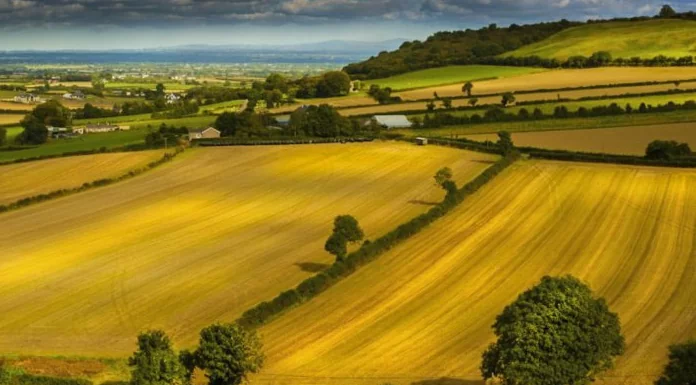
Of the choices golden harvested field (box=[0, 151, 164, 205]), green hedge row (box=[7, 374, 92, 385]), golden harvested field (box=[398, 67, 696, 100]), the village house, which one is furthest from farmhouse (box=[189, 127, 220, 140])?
green hedge row (box=[7, 374, 92, 385])

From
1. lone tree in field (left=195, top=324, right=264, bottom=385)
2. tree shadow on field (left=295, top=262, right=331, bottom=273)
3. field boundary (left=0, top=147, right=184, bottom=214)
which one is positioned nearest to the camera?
lone tree in field (left=195, top=324, right=264, bottom=385)

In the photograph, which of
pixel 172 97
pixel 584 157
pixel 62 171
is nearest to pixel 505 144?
pixel 584 157

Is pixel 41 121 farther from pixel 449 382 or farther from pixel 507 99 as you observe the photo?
pixel 449 382

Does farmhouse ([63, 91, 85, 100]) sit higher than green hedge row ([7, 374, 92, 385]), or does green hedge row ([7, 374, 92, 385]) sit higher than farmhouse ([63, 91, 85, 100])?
green hedge row ([7, 374, 92, 385])

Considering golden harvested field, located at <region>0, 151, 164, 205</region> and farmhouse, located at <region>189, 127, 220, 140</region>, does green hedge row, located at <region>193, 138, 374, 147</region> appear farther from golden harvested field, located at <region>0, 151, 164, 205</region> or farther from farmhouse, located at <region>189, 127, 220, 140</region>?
golden harvested field, located at <region>0, 151, 164, 205</region>

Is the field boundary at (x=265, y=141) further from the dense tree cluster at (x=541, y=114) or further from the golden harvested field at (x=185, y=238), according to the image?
the dense tree cluster at (x=541, y=114)
